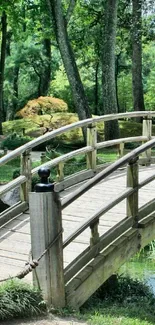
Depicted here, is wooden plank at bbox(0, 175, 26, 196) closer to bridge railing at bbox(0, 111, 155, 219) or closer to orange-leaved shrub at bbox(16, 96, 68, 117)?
bridge railing at bbox(0, 111, 155, 219)

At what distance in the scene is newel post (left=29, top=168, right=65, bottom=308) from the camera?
3977 mm

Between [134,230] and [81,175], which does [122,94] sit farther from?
[134,230]

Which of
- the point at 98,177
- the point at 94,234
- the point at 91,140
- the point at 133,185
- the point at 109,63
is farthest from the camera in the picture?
the point at 109,63

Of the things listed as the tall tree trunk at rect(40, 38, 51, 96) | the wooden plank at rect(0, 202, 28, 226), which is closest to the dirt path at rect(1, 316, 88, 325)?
the wooden plank at rect(0, 202, 28, 226)

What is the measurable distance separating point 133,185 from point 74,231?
1.22 meters

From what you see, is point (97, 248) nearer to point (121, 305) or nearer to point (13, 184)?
point (121, 305)

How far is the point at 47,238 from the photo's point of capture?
3.98 m

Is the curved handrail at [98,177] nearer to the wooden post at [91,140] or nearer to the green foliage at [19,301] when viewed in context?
the green foliage at [19,301]

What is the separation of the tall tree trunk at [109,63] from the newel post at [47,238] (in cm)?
1295

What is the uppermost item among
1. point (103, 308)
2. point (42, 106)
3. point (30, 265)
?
point (42, 106)

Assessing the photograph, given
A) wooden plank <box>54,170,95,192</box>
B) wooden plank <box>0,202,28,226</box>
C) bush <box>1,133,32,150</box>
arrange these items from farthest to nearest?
bush <box>1,133,32,150</box>
wooden plank <box>54,170,95,192</box>
wooden plank <box>0,202,28,226</box>

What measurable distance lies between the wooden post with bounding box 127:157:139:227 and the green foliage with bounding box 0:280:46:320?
1933 millimetres

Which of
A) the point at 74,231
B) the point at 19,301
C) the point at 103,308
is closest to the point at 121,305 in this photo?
the point at 103,308

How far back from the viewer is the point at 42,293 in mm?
3988
